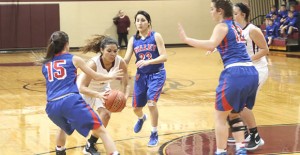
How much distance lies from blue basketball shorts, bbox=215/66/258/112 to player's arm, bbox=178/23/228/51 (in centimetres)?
35

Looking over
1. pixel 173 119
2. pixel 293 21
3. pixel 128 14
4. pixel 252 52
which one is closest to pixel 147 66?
pixel 252 52

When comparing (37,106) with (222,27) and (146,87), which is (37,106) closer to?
(146,87)

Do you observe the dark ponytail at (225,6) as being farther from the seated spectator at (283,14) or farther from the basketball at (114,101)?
the seated spectator at (283,14)

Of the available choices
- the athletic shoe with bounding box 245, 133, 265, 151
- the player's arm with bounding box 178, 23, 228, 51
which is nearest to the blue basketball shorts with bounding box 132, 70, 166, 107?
the athletic shoe with bounding box 245, 133, 265, 151

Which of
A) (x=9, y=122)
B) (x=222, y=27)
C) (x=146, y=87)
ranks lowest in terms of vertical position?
(x=9, y=122)

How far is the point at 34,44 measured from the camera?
2255cm

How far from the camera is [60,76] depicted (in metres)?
4.98

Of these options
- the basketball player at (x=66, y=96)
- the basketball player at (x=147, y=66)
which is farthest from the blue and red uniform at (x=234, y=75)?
the basketball player at (x=147, y=66)

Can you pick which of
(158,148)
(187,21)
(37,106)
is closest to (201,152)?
(158,148)

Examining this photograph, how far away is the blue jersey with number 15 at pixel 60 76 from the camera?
497cm

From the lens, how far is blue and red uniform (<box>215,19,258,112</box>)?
16.6 feet

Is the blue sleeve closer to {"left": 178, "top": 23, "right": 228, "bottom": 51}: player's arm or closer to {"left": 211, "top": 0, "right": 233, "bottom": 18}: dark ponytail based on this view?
{"left": 211, "top": 0, "right": 233, "bottom": 18}: dark ponytail

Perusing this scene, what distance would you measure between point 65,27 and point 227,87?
62.3 feet

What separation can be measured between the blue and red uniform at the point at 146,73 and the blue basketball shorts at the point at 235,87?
4.84 ft
